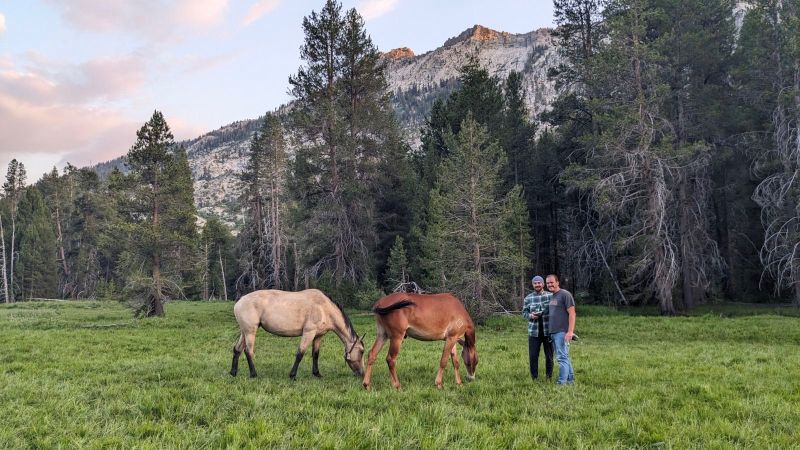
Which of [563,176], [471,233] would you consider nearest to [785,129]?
[563,176]

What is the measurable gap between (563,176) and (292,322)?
84.0 ft

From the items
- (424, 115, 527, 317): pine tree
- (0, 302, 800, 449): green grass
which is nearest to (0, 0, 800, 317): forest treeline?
(424, 115, 527, 317): pine tree

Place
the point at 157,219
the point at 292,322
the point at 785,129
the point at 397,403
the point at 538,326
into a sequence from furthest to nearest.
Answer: the point at 157,219
the point at 785,129
the point at 292,322
the point at 538,326
the point at 397,403

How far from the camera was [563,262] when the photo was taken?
4409 cm

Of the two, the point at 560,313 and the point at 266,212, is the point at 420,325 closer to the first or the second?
the point at 560,313

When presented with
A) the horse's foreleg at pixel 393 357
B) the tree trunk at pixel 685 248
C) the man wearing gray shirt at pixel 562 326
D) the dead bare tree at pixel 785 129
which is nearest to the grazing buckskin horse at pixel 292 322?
the horse's foreleg at pixel 393 357

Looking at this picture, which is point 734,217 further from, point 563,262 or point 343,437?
point 343,437

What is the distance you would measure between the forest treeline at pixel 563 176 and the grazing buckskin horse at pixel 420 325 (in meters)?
12.9

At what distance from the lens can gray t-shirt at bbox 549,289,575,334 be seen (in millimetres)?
9125

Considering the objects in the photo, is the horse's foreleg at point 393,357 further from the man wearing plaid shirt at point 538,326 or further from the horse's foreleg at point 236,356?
the horse's foreleg at point 236,356

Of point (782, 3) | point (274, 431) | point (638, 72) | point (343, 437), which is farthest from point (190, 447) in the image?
point (782, 3)

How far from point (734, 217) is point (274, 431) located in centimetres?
4282

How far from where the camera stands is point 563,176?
31.1 metres

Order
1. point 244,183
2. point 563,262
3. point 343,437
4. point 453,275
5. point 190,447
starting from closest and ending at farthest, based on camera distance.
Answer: point 190,447, point 343,437, point 453,275, point 563,262, point 244,183
